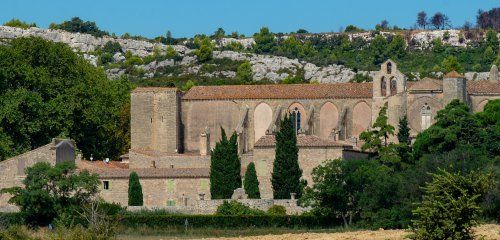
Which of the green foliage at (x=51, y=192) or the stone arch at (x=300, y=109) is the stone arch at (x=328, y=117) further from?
the green foliage at (x=51, y=192)

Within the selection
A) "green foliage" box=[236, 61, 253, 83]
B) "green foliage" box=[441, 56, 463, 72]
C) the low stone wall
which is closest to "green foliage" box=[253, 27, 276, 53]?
"green foliage" box=[236, 61, 253, 83]

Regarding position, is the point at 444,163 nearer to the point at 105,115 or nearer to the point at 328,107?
the point at 328,107

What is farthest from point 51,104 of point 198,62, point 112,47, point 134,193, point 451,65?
point 112,47

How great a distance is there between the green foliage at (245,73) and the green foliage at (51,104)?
32.5 m

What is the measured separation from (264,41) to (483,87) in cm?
7745

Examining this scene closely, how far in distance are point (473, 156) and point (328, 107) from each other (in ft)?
70.1

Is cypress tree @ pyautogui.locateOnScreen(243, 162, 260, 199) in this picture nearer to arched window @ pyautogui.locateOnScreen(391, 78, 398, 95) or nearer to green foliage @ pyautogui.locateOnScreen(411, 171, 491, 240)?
arched window @ pyautogui.locateOnScreen(391, 78, 398, 95)

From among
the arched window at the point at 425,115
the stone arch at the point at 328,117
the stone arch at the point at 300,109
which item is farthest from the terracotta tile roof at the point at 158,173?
the stone arch at the point at 328,117

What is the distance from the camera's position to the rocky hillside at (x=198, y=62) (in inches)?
5123

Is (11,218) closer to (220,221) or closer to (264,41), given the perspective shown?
(220,221)

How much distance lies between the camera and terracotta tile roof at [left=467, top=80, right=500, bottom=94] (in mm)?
84875

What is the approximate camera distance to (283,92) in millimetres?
90688

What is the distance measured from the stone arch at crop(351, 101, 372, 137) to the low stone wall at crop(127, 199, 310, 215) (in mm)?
17708

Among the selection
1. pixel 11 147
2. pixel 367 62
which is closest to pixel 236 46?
pixel 367 62
